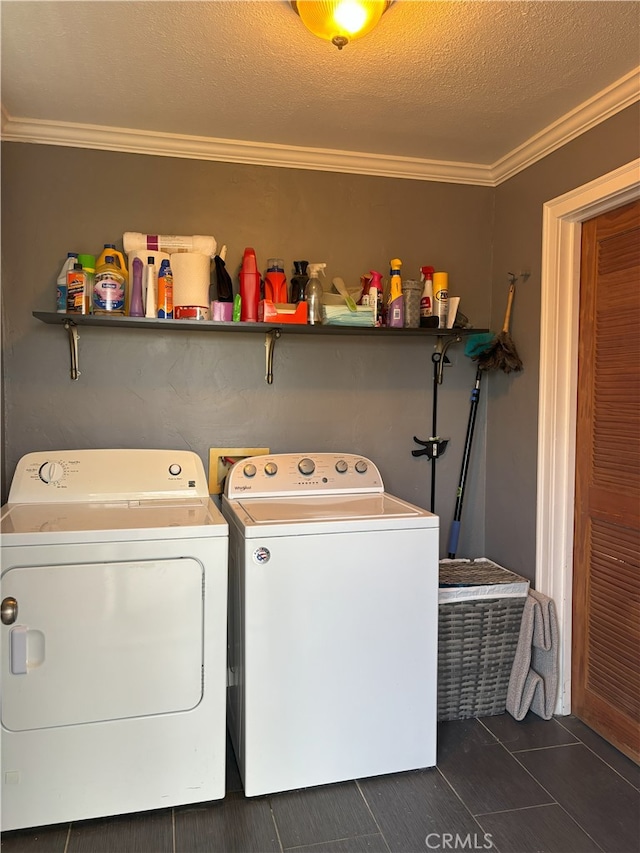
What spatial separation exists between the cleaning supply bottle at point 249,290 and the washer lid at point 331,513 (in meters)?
0.73

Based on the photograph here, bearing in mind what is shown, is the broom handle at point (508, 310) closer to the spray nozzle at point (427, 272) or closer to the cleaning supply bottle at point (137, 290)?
the spray nozzle at point (427, 272)

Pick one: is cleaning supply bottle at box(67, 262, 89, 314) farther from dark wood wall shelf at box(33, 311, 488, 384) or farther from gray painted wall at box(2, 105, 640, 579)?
gray painted wall at box(2, 105, 640, 579)

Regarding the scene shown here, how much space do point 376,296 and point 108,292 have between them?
105 centimetres

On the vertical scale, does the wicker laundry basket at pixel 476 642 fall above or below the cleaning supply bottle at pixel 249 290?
below

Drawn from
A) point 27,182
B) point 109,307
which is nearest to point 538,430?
point 109,307

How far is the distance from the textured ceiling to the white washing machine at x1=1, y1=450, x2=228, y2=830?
142 centimetres

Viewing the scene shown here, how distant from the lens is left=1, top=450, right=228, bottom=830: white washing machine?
5.62 ft

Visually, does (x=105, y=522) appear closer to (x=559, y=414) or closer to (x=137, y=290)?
(x=137, y=290)

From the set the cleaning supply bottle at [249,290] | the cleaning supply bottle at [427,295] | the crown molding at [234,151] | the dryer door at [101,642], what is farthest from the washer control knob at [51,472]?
the cleaning supply bottle at [427,295]

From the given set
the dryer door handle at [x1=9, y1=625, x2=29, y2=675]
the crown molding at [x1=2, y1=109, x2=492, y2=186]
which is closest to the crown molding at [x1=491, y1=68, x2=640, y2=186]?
the crown molding at [x1=2, y1=109, x2=492, y2=186]

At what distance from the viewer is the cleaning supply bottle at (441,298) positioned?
2.62 m

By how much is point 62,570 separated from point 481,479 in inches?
74.2

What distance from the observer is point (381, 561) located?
1.99 m

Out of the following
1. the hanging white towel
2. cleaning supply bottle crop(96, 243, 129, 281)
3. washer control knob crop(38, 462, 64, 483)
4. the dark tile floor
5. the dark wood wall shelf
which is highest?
cleaning supply bottle crop(96, 243, 129, 281)
